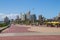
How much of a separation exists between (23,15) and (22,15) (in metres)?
1.95

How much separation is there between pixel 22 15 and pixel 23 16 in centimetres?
384

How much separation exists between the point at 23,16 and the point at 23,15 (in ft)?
7.06

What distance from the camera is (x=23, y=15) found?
184 meters

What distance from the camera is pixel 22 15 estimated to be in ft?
608

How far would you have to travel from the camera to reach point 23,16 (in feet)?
596
